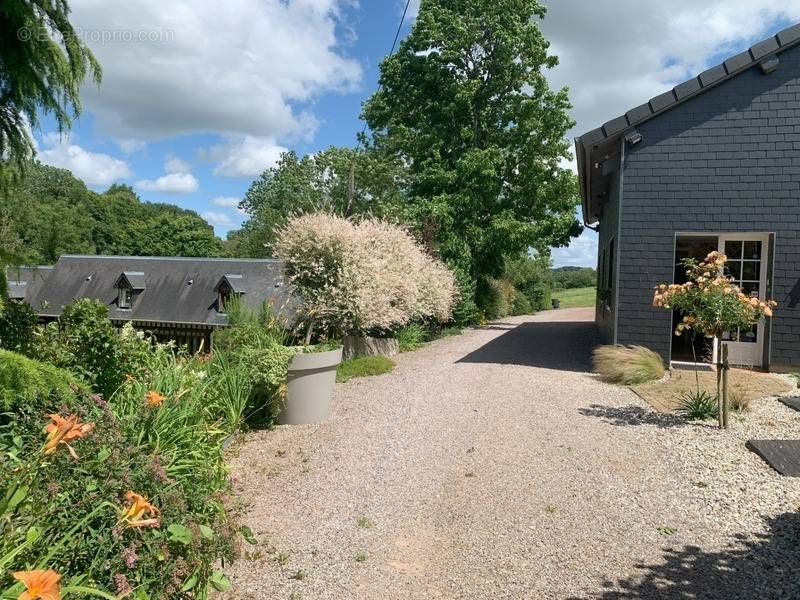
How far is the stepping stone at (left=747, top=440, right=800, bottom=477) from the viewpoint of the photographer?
4.78 meters

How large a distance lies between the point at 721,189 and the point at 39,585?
391 inches

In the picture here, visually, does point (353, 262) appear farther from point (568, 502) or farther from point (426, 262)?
point (568, 502)

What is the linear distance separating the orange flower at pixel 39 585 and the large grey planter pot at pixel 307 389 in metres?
4.72

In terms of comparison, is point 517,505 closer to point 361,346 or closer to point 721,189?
point 721,189

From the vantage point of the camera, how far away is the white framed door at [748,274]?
30.2 ft

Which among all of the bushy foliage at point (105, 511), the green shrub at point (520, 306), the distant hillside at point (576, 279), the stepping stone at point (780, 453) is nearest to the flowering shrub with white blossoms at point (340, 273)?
the stepping stone at point (780, 453)

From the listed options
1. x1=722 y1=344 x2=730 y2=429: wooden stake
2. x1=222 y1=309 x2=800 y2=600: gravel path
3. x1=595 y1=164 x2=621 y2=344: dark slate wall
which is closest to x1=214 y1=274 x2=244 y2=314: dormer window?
x1=595 y1=164 x2=621 y2=344: dark slate wall

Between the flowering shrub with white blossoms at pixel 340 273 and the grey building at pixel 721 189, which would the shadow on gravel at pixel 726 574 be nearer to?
the grey building at pixel 721 189

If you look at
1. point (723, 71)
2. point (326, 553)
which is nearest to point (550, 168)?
point (723, 71)

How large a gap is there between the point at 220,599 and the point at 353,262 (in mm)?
8081

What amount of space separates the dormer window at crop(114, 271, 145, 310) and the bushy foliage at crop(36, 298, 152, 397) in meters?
25.1

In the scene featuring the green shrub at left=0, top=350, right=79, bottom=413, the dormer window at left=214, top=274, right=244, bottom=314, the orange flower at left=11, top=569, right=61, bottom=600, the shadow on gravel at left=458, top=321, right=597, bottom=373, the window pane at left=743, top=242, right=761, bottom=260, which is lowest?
the shadow on gravel at left=458, top=321, right=597, bottom=373

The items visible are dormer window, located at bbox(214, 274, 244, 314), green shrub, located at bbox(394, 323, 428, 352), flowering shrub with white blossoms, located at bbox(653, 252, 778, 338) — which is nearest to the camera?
flowering shrub with white blossoms, located at bbox(653, 252, 778, 338)

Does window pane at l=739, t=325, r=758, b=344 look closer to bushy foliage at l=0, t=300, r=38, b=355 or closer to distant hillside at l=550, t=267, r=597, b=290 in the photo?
bushy foliage at l=0, t=300, r=38, b=355
